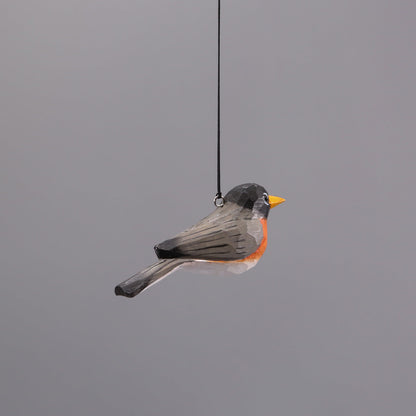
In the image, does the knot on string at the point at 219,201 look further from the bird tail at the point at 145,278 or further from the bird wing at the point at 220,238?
the bird tail at the point at 145,278

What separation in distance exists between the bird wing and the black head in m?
0.01

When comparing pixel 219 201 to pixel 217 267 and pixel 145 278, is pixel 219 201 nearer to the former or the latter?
pixel 217 267

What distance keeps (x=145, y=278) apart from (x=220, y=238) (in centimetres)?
19

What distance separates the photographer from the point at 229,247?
3.48ft

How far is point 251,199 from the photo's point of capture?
1200 millimetres

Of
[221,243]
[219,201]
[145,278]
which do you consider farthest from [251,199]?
[145,278]

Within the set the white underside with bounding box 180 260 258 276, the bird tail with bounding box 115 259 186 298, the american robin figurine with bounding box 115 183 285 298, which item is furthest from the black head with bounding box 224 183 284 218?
the bird tail with bounding box 115 259 186 298

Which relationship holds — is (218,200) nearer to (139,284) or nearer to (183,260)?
(183,260)

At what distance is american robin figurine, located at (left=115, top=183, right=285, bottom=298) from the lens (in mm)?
955

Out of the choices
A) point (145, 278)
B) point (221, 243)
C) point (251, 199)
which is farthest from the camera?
point (251, 199)

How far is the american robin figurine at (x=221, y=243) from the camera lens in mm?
955

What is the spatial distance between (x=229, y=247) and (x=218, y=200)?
20 cm

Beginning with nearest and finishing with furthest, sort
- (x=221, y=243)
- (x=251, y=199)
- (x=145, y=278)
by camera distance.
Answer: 1. (x=145, y=278)
2. (x=221, y=243)
3. (x=251, y=199)

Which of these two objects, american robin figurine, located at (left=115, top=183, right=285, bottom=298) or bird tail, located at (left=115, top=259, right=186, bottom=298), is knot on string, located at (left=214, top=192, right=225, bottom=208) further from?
bird tail, located at (left=115, top=259, right=186, bottom=298)
